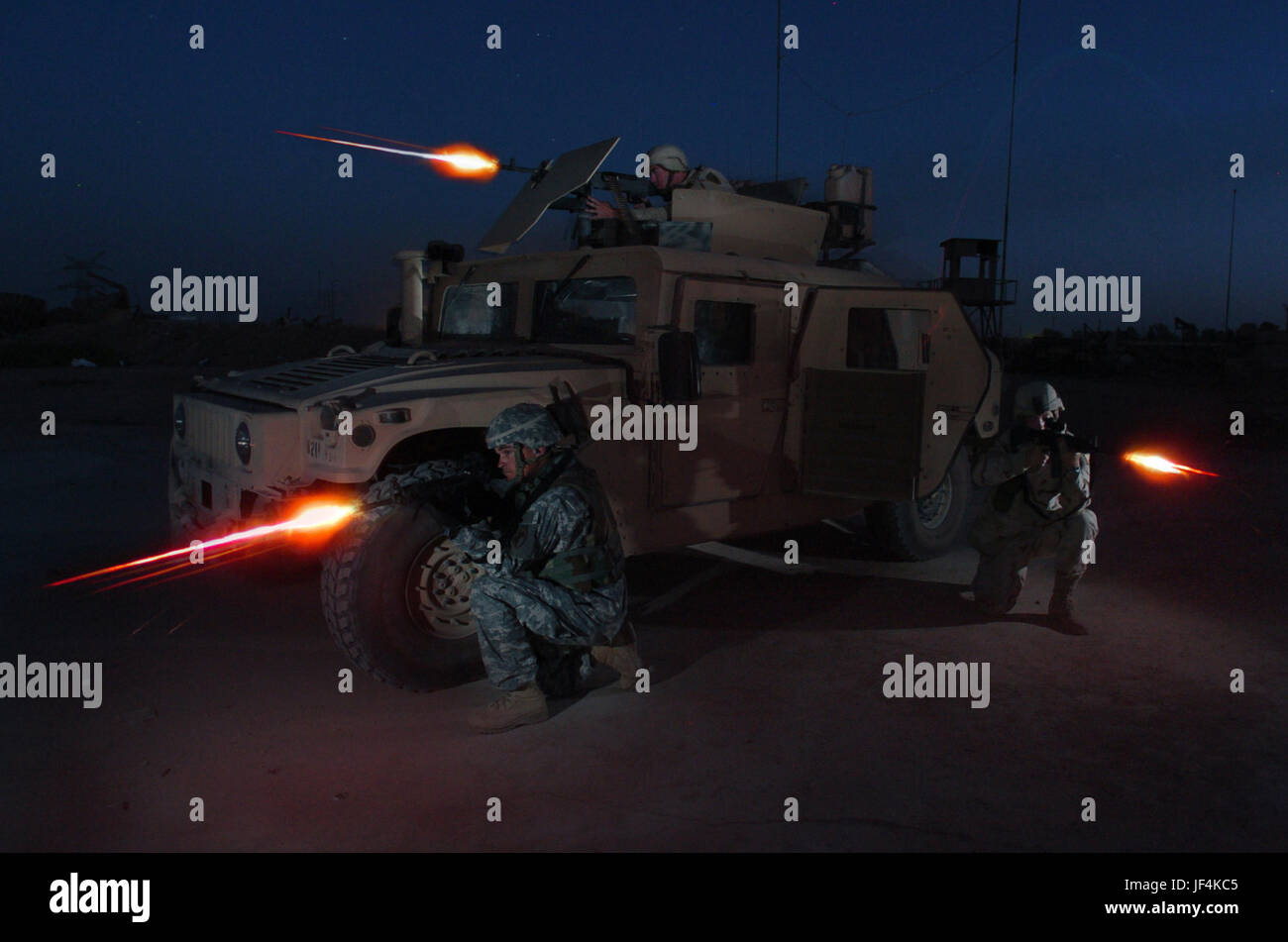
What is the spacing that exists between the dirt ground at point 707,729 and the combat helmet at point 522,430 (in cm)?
115

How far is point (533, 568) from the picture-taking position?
4223 mm

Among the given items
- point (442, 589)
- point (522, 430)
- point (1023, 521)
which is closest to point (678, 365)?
point (522, 430)

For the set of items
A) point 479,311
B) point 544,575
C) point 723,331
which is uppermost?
point 479,311

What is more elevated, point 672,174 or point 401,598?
point 672,174

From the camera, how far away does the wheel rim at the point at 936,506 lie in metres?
7.35

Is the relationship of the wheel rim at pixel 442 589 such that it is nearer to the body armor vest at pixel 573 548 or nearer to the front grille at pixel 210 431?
the body armor vest at pixel 573 548

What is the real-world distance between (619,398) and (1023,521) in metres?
2.43

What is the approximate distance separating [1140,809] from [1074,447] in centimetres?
252

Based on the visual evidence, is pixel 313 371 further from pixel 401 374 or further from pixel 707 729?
pixel 707 729

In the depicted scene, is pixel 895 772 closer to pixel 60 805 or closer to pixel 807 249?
pixel 60 805

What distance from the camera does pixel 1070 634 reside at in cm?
554

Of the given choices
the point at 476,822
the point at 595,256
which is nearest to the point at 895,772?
the point at 476,822

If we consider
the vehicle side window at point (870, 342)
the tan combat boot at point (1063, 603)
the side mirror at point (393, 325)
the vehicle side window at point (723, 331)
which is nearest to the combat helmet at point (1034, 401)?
the tan combat boot at point (1063, 603)
